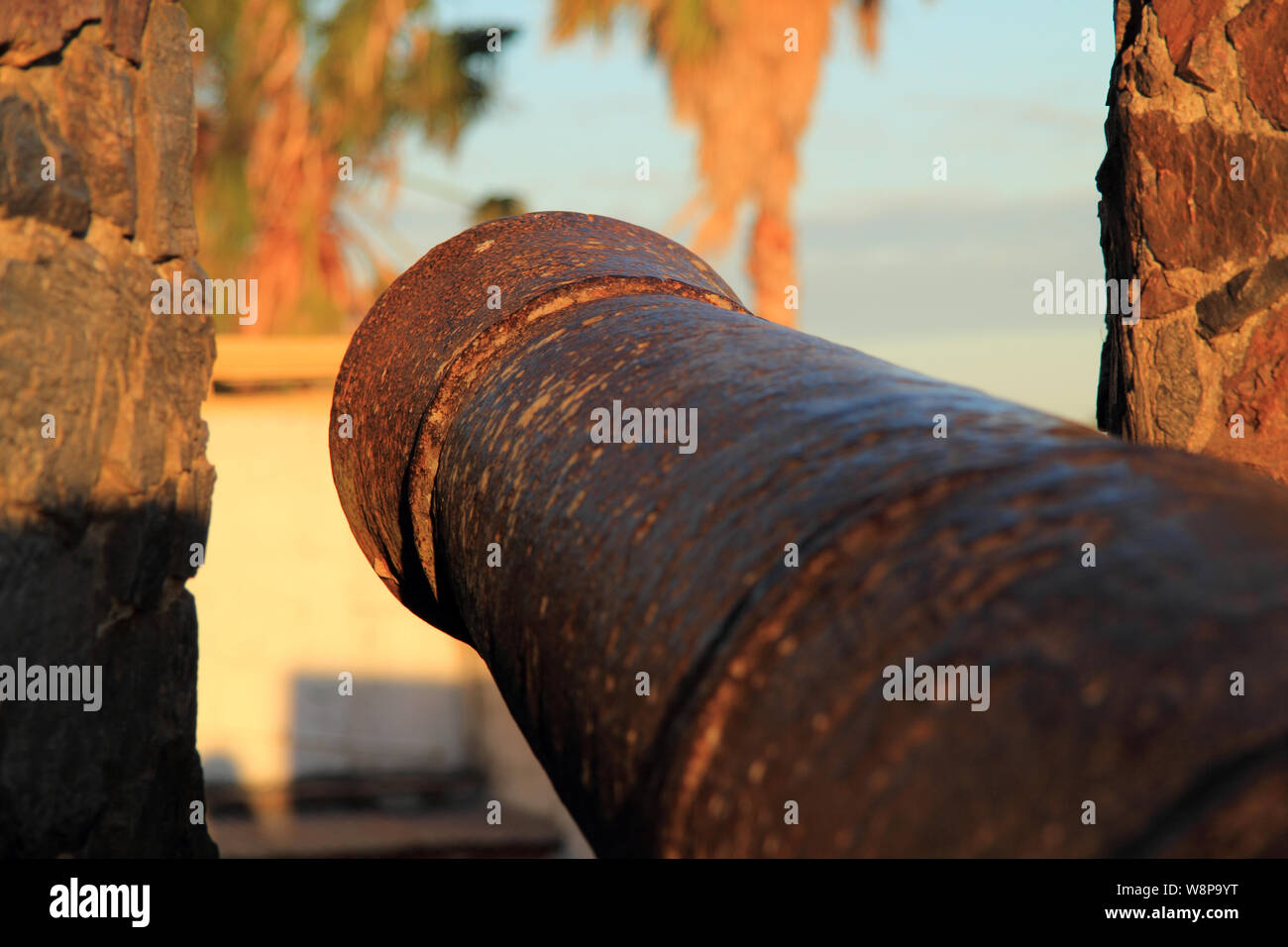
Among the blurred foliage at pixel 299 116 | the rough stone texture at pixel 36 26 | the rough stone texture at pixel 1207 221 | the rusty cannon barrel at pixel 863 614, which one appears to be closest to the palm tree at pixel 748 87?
the blurred foliage at pixel 299 116

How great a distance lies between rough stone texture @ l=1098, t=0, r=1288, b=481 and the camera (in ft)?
7.63

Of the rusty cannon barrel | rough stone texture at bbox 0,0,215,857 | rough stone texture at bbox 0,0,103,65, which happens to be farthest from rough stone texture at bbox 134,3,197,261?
the rusty cannon barrel

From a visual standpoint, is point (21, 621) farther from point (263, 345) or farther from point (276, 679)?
point (276, 679)

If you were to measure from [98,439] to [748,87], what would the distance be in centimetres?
1162

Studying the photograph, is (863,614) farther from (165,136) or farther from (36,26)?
(165,136)

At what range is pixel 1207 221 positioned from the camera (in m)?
2.40

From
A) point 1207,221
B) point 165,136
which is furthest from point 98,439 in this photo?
point 1207,221

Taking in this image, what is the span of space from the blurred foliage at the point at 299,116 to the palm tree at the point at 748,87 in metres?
1.48

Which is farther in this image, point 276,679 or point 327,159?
point 327,159

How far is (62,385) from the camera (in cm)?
237

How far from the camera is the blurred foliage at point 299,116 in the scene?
12.9m
